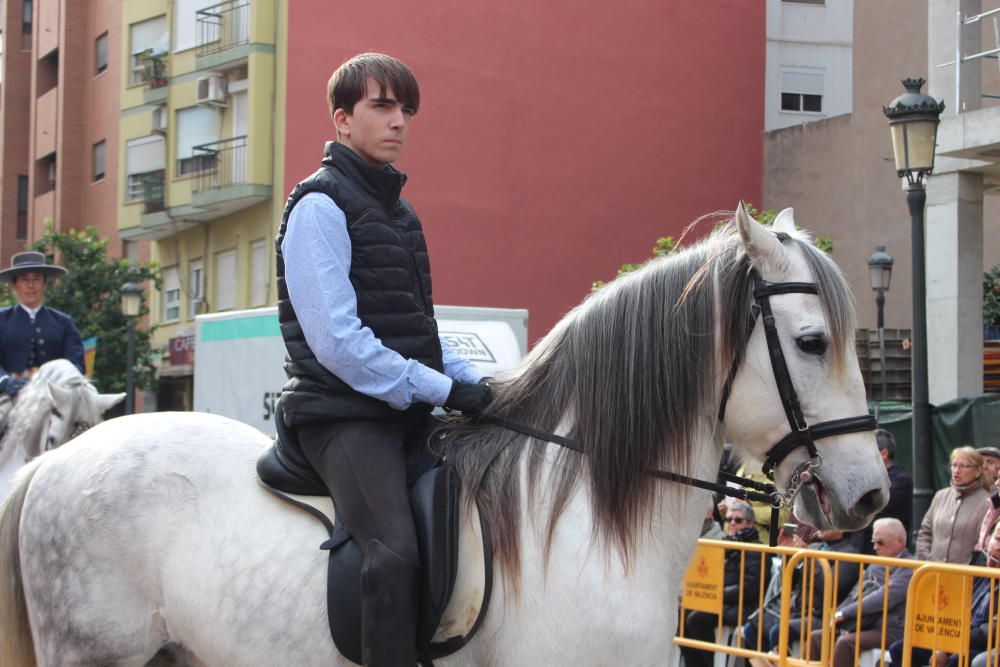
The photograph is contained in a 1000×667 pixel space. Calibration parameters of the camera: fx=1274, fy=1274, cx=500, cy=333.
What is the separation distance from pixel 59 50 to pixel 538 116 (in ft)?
67.4

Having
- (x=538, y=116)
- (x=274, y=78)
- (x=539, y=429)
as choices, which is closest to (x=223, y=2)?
(x=274, y=78)

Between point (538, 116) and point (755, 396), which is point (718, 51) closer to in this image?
point (538, 116)

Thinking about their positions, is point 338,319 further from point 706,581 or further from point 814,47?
point 814,47

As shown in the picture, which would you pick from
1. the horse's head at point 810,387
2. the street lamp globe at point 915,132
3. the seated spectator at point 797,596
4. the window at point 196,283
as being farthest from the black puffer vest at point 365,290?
the window at point 196,283

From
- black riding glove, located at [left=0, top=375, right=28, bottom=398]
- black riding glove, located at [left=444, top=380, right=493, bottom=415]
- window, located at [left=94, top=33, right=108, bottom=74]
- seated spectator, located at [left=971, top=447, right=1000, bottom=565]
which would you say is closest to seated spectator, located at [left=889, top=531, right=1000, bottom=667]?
seated spectator, located at [left=971, top=447, right=1000, bottom=565]

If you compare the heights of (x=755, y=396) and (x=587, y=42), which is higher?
(x=587, y=42)

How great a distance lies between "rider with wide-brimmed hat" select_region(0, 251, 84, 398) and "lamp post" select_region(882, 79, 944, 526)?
7.05 m

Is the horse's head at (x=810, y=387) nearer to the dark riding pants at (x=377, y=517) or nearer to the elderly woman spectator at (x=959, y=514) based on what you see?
the dark riding pants at (x=377, y=517)

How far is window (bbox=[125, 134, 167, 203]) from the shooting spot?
37812 millimetres

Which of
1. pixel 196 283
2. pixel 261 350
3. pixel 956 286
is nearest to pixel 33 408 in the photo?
pixel 261 350

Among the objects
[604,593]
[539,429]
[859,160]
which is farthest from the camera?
[859,160]

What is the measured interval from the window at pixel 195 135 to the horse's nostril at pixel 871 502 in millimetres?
32436

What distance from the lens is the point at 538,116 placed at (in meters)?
33.4

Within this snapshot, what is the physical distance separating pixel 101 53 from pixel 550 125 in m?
18.4
